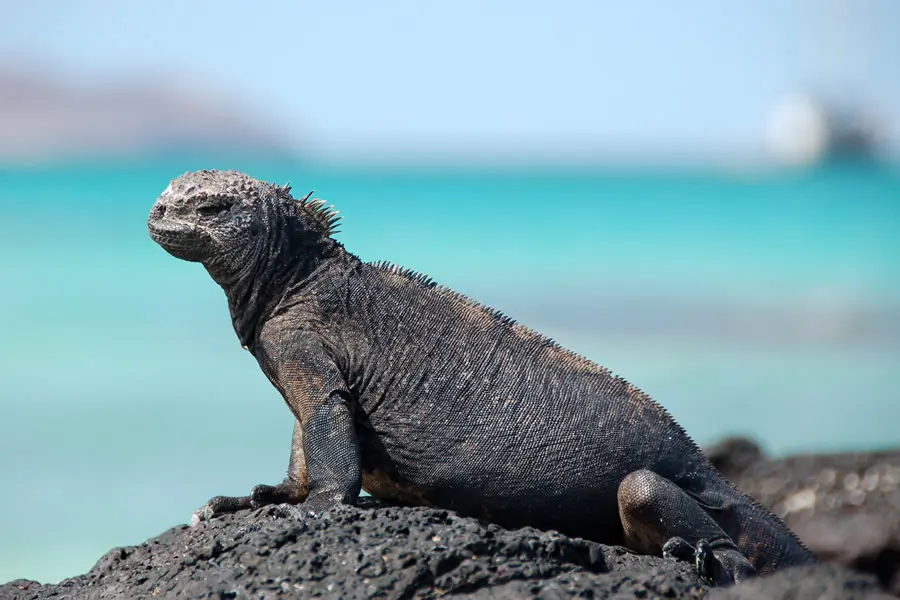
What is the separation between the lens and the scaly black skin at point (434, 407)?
4.70 meters

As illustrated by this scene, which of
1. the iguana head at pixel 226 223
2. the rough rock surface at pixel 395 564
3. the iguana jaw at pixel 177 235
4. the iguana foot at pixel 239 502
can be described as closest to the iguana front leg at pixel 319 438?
the iguana foot at pixel 239 502

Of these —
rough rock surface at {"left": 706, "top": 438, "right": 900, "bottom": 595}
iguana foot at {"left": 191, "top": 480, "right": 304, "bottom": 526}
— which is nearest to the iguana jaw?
iguana foot at {"left": 191, "top": 480, "right": 304, "bottom": 526}

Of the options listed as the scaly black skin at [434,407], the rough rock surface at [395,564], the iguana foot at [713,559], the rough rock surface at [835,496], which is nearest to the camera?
the rough rock surface at [395,564]

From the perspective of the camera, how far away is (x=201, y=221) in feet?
16.0

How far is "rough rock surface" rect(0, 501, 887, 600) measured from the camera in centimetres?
406

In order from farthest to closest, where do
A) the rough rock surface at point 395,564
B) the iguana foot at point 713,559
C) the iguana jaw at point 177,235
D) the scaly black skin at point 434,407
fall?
the iguana jaw at point 177,235 → the scaly black skin at point 434,407 → the iguana foot at point 713,559 → the rough rock surface at point 395,564

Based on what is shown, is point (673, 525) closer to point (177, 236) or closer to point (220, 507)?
point (220, 507)

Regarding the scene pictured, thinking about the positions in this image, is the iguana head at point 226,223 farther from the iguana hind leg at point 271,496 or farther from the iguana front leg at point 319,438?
the iguana hind leg at point 271,496

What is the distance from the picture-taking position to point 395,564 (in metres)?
4.14

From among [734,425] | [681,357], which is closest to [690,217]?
[681,357]

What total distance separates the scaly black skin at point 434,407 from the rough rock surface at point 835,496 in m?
3.26

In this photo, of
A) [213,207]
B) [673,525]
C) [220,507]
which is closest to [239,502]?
[220,507]

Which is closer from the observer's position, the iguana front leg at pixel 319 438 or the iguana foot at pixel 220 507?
the iguana front leg at pixel 319 438

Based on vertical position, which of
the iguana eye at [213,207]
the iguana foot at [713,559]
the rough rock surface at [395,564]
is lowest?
the iguana foot at [713,559]
